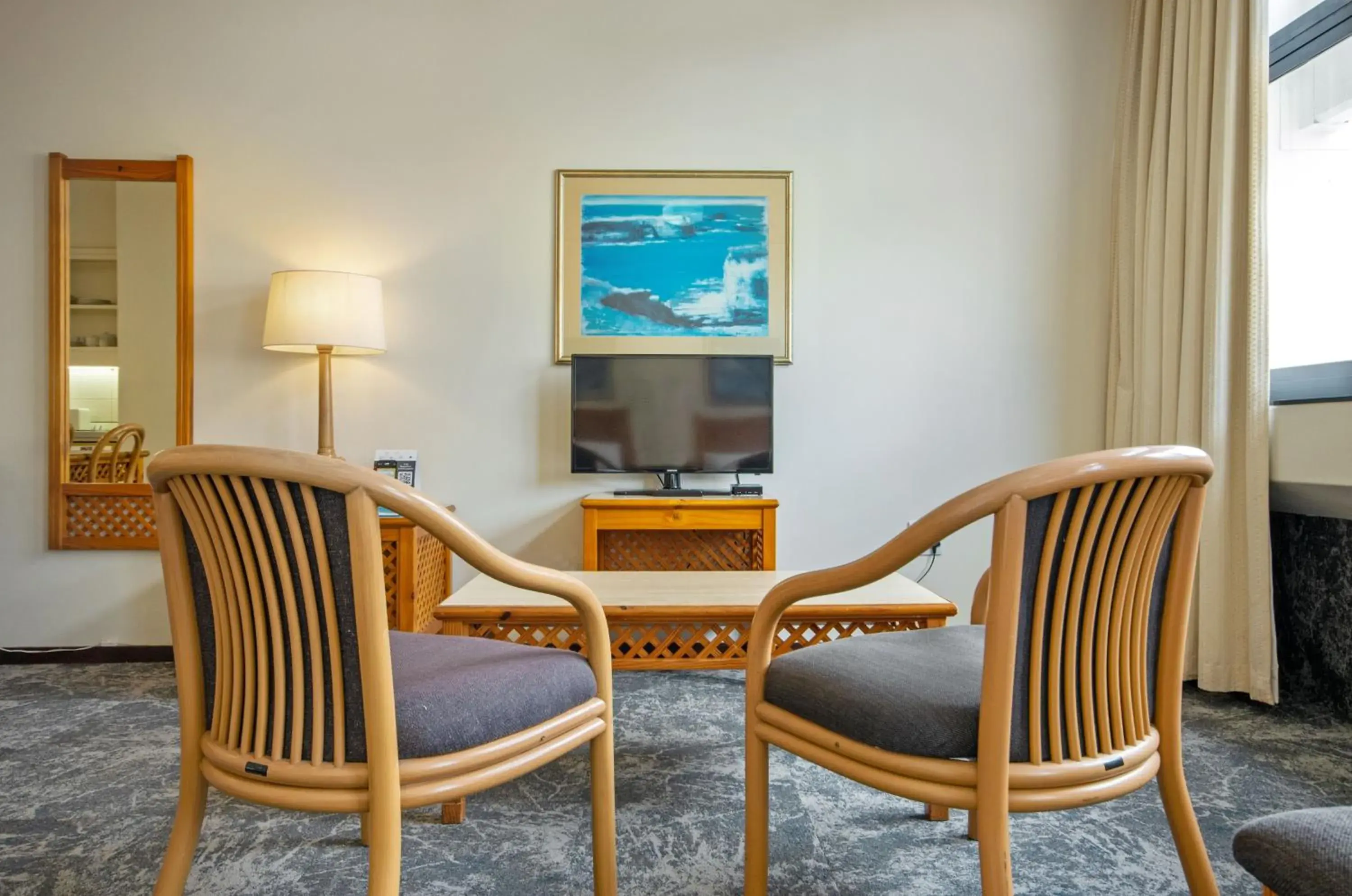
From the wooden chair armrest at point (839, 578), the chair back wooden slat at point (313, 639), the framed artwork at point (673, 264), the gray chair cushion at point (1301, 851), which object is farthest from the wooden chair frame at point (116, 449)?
the gray chair cushion at point (1301, 851)

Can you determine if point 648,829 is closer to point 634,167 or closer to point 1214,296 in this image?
point 1214,296

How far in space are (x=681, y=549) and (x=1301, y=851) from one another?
253cm

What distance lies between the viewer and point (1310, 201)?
258 centimetres

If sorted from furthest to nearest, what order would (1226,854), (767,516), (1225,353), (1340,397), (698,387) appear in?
(698,387) → (767,516) → (1225,353) → (1340,397) → (1226,854)

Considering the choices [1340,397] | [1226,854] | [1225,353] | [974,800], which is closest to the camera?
[974,800]

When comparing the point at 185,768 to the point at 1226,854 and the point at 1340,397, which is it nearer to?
the point at 1226,854

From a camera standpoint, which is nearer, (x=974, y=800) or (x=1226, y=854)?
(x=974, y=800)

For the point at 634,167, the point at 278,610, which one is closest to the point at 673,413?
the point at 634,167

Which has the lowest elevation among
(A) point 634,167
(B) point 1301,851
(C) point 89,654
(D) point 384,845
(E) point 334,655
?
(C) point 89,654

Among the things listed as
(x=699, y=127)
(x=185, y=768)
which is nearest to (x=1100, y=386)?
(x=699, y=127)

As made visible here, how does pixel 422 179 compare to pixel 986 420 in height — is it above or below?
above

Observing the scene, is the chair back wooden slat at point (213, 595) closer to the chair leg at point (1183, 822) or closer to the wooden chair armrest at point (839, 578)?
the wooden chair armrest at point (839, 578)

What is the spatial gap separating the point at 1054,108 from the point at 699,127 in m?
1.41

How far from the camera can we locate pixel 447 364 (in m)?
3.30
